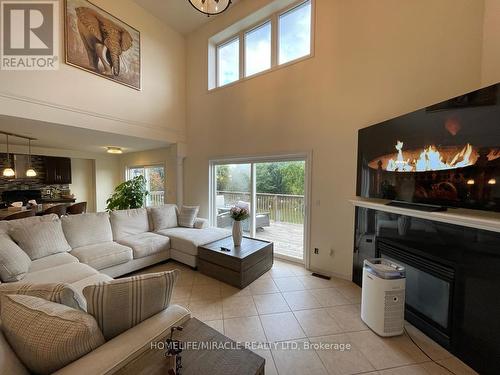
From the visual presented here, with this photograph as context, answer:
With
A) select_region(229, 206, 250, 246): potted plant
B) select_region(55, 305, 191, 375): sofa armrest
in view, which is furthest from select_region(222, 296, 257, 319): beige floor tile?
select_region(55, 305, 191, 375): sofa armrest

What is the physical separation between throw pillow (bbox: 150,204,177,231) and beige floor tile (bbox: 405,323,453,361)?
380cm

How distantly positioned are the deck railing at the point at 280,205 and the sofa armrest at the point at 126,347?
272 cm

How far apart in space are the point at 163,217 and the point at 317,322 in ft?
10.3

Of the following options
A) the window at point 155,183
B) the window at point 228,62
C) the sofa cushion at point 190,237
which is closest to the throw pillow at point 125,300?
the sofa cushion at point 190,237

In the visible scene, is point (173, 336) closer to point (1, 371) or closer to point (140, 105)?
point (1, 371)

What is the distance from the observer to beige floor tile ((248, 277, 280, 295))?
264cm

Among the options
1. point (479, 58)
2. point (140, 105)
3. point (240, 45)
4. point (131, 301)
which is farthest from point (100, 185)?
point (479, 58)

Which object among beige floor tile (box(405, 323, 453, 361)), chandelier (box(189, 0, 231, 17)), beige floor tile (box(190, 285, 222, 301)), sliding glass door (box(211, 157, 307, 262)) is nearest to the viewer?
beige floor tile (box(405, 323, 453, 361))

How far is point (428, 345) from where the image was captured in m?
1.81

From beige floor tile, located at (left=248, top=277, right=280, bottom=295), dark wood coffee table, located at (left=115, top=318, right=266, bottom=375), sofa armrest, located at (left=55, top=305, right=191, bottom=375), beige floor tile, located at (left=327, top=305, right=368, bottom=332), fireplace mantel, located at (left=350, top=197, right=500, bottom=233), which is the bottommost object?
beige floor tile, located at (left=248, top=277, right=280, bottom=295)

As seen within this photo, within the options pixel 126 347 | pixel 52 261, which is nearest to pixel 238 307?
pixel 126 347

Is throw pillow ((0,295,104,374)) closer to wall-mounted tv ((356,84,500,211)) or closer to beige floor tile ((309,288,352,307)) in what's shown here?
beige floor tile ((309,288,352,307))

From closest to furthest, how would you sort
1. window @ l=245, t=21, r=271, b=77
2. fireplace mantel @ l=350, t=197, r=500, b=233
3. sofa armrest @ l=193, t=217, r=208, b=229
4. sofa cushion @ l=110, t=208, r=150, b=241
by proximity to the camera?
1. fireplace mantel @ l=350, t=197, r=500, b=233
2. sofa cushion @ l=110, t=208, r=150, b=241
3. window @ l=245, t=21, r=271, b=77
4. sofa armrest @ l=193, t=217, r=208, b=229

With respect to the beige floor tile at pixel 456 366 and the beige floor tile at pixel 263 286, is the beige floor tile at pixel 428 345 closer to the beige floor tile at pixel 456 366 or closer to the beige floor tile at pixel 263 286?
the beige floor tile at pixel 456 366
